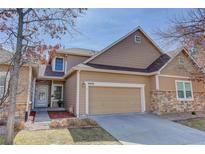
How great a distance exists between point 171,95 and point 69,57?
9.64m

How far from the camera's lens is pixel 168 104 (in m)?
12.3

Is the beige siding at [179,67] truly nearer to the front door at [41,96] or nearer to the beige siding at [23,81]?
the beige siding at [23,81]

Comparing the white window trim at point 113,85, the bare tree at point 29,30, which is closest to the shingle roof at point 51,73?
the white window trim at point 113,85

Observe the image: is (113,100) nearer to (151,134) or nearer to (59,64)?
(151,134)

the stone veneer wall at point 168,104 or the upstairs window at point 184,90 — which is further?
the upstairs window at point 184,90

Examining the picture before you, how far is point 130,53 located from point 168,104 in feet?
16.1

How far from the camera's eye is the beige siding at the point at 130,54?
13070 millimetres

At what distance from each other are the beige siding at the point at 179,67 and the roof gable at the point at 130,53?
6.03 feet

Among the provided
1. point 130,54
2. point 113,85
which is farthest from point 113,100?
point 130,54

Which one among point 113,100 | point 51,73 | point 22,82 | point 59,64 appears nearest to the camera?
point 22,82

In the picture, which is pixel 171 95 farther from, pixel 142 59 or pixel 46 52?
pixel 46 52

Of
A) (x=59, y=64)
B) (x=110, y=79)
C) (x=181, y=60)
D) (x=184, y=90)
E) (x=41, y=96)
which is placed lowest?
(x=41, y=96)

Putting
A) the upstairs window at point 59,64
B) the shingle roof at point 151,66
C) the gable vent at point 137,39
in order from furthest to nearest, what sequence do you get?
1. the upstairs window at point 59,64
2. the gable vent at point 137,39
3. the shingle roof at point 151,66
